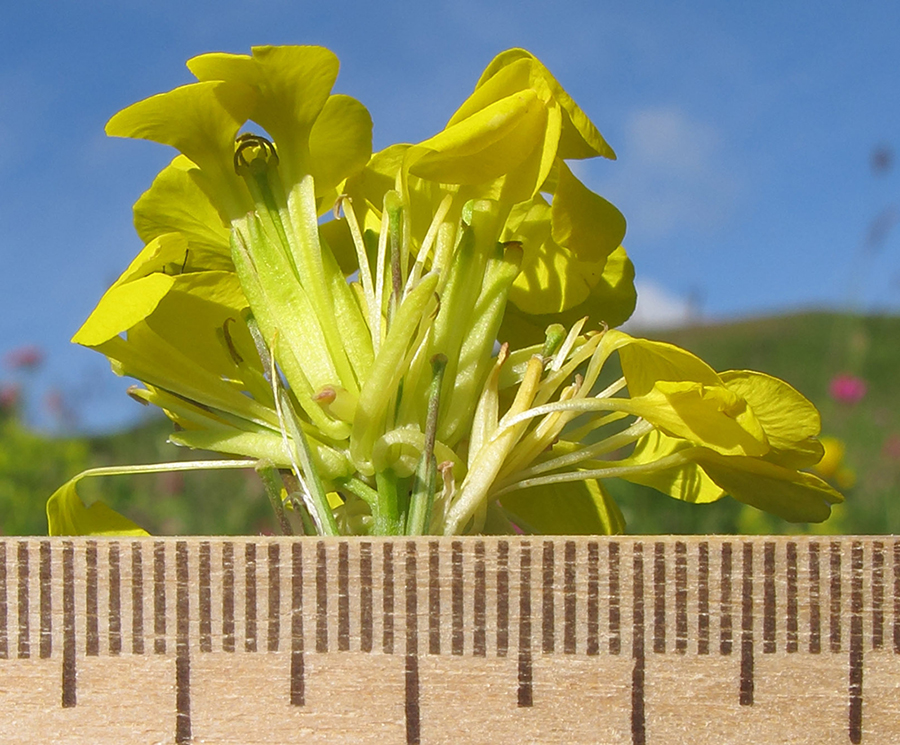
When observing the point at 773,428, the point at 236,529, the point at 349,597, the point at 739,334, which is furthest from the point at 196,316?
the point at 739,334

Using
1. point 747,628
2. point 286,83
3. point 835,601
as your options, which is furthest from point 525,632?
point 286,83

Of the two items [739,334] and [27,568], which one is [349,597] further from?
[739,334]

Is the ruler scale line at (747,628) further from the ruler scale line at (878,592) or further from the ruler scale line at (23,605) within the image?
the ruler scale line at (23,605)

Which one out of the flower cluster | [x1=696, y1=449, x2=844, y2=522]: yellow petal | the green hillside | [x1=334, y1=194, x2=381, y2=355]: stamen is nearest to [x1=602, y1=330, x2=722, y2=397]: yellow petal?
the flower cluster

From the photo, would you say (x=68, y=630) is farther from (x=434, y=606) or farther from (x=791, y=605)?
(x=791, y=605)

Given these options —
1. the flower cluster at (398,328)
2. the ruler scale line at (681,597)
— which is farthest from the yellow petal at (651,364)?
the ruler scale line at (681,597)

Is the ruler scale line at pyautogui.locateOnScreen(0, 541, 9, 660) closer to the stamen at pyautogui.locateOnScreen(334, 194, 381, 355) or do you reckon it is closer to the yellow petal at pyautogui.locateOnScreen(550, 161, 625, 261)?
the stamen at pyautogui.locateOnScreen(334, 194, 381, 355)
